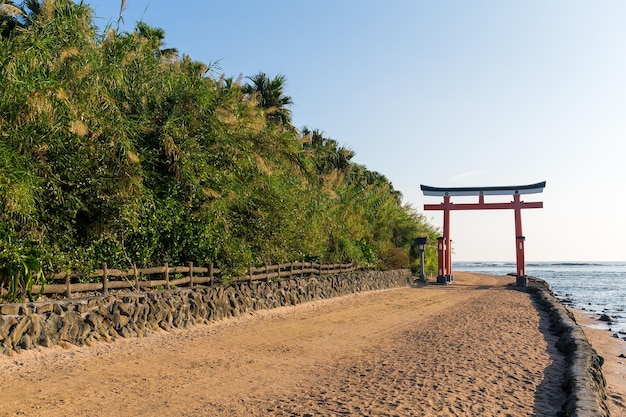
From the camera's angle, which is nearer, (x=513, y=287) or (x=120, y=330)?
(x=120, y=330)

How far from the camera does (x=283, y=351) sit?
9.25 m

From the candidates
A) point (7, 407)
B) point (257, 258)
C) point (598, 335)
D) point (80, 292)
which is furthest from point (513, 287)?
point (7, 407)

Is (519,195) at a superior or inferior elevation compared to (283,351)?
superior

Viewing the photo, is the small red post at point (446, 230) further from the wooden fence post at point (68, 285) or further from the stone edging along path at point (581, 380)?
the wooden fence post at point (68, 285)

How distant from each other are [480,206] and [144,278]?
77.7 ft

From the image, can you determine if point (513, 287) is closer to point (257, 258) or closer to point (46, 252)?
point (257, 258)

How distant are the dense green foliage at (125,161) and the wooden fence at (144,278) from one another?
23cm

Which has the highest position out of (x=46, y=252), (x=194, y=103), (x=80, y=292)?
(x=194, y=103)

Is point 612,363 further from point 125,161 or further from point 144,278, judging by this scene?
point 125,161

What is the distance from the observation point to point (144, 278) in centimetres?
1132

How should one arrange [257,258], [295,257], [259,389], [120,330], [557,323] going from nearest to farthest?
[259,389] < [120,330] < [557,323] < [257,258] < [295,257]

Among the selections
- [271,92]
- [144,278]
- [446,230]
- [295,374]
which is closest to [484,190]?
[446,230]

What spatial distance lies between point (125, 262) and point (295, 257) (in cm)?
764

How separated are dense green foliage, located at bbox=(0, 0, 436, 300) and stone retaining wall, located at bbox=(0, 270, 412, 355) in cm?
68
